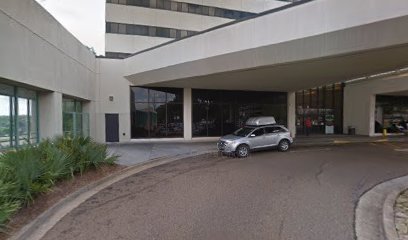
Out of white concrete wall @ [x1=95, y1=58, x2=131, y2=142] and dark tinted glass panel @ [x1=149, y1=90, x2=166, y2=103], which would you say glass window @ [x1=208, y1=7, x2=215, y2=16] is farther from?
white concrete wall @ [x1=95, y1=58, x2=131, y2=142]

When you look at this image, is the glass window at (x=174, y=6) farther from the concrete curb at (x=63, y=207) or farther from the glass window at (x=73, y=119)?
the concrete curb at (x=63, y=207)

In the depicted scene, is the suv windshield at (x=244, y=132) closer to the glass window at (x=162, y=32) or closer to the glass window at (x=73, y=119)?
the glass window at (x=73, y=119)

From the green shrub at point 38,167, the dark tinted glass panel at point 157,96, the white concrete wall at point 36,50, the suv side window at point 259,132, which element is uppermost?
the white concrete wall at point 36,50

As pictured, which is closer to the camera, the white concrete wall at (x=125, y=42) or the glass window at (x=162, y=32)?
the white concrete wall at (x=125, y=42)

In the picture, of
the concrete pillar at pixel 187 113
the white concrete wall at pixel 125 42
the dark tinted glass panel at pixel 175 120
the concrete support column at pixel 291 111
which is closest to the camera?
the dark tinted glass panel at pixel 175 120

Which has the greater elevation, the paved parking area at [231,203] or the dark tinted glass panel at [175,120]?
the dark tinted glass panel at [175,120]

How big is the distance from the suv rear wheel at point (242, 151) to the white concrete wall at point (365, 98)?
1688 cm

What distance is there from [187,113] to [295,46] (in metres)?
11.8

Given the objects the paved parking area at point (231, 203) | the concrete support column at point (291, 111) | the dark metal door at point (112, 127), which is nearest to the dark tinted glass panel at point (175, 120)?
the dark metal door at point (112, 127)

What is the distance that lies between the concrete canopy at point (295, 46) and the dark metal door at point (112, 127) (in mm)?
4438

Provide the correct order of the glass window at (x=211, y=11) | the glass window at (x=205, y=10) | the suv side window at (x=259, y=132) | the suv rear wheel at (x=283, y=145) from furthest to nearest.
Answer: the glass window at (x=211, y=11) < the glass window at (x=205, y=10) < the suv rear wheel at (x=283, y=145) < the suv side window at (x=259, y=132)

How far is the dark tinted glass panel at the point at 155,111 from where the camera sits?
22234mm

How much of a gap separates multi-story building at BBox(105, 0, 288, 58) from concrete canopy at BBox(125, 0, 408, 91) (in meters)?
15.5

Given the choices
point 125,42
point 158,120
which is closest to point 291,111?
point 158,120
